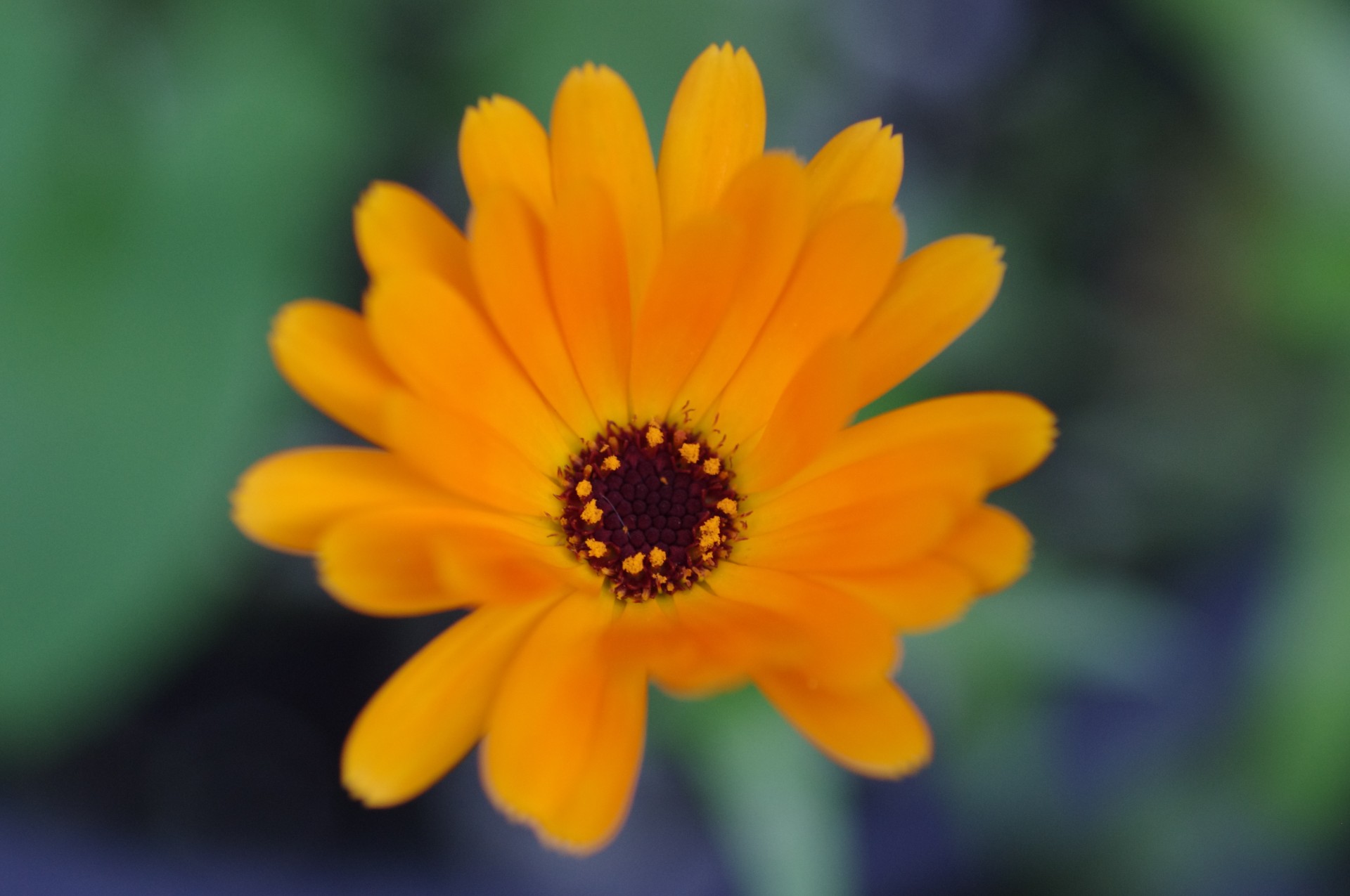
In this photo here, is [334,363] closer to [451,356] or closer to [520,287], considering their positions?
[451,356]

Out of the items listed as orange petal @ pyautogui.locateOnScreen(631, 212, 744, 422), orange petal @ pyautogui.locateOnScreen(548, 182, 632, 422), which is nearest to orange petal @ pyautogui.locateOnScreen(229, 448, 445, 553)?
orange petal @ pyautogui.locateOnScreen(548, 182, 632, 422)

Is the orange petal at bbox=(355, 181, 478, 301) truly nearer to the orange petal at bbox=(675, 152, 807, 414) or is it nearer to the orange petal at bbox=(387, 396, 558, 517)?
the orange petal at bbox=(387, 396, 558, 517)

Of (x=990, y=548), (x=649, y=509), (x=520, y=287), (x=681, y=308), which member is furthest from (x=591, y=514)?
(x=990, y=548)

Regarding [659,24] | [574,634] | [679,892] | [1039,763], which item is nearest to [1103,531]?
[1039,763]

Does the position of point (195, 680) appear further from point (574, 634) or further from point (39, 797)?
point (574, 634)

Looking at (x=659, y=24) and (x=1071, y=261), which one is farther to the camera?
(x=1071, y=261)
